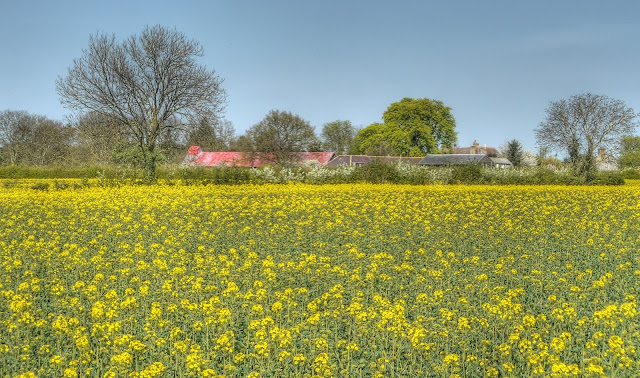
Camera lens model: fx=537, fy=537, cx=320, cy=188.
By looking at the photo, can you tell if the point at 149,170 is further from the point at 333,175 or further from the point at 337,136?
the point at 337,136

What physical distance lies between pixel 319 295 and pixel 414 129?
88546 mm

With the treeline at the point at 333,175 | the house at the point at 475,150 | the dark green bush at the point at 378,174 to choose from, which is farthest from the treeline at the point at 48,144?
the house at the point at 475,150

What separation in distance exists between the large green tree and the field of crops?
3036 inches

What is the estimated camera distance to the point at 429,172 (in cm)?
3869

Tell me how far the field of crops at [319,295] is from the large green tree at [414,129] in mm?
77126

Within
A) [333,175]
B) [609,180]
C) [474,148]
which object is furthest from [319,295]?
[474,148]

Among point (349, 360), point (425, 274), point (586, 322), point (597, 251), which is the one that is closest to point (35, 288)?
point (349, 360)

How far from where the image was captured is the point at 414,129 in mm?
94812

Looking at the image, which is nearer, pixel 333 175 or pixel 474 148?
pixel 333 175

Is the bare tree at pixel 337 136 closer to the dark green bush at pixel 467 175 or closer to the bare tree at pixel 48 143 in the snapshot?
the bare tree at pixel 48 143

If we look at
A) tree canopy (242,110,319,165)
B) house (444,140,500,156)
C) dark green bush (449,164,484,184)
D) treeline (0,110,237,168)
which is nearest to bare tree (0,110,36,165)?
treeline (0,110,237,168)

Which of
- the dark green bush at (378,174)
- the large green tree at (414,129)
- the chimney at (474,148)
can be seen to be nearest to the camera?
the dark green bush at (378,174)

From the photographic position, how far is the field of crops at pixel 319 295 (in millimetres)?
5855

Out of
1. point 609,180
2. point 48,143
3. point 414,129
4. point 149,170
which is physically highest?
point 414,129
